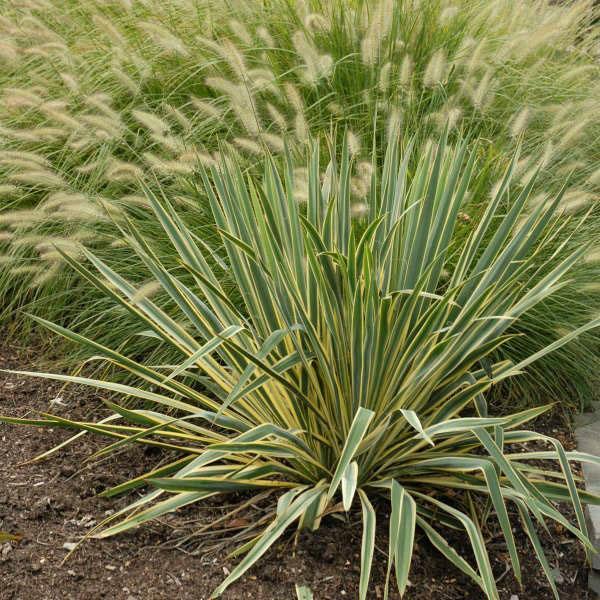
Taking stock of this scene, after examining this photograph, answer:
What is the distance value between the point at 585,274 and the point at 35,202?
2340mm

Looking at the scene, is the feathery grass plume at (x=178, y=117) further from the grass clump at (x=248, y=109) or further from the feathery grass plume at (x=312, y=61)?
the feathery grass plume at (x=312, y=61)

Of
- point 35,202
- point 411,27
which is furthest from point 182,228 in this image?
point 411,27

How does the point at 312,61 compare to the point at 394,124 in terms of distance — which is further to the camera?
the point at 312,61

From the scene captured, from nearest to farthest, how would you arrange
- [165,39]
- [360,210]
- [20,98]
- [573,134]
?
[360,210] → [573,134] → [20,98] → [165,39]

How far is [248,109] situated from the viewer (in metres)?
3.05

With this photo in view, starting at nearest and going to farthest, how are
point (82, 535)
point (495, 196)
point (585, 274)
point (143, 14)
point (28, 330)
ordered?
point (82, 535) → point (495, 196) → point (585, 274) → point (28, 330) → point (143, 14)

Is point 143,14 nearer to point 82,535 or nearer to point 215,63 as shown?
point 215,63

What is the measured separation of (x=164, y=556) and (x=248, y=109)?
1.54 meters

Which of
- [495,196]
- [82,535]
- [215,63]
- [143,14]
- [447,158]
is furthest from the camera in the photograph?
[143,14]

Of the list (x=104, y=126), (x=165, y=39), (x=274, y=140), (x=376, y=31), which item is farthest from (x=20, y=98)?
(x=376, y=31)

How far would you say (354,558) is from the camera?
2.38m

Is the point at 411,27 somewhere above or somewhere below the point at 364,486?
above

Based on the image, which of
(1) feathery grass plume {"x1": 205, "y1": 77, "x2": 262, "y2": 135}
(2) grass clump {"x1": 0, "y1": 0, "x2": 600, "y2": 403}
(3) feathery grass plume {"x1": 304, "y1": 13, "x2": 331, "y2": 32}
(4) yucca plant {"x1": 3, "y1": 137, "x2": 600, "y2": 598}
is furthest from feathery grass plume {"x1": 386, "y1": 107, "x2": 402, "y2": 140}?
(3) feathery grass plume {"x1": 304, "y1": 13, "x2": 331, "y2": 32}

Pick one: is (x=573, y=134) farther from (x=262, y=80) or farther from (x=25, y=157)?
(x=25, y=157)
